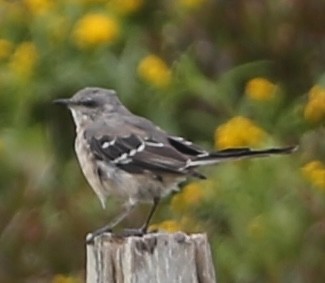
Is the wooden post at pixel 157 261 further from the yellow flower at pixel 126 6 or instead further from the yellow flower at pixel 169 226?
the yellow flower at pixel 126 6

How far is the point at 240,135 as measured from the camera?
24.6 feet

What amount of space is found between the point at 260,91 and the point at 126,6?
1.70 metres

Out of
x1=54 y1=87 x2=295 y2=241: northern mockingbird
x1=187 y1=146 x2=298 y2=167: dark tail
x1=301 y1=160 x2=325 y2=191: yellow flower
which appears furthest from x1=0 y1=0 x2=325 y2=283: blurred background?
x1=187 y1=146 x2=298 y2=167: dark tail

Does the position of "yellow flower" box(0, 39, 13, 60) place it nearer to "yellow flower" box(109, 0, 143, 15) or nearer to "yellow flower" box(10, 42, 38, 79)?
"yellow flower" box(10, 42, 38, 79)

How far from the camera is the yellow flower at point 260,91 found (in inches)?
314

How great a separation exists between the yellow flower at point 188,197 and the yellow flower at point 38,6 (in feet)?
7.59

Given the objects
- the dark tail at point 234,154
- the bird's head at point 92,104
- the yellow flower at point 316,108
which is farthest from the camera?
the yellow flower at point 316,108

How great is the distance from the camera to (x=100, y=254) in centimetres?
450

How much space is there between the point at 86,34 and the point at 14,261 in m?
1.99

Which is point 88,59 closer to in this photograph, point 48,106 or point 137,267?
point 48,106

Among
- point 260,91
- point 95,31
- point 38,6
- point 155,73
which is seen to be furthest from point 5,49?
point 260,91

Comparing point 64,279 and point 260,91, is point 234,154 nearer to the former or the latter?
point 64,279

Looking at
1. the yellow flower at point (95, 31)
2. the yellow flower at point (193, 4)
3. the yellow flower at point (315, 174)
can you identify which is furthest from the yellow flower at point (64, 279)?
the yellow flower at point (193, 4)

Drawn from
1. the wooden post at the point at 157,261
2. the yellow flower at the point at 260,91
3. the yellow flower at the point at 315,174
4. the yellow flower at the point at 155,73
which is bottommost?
the wooden post at the point at 157,261
